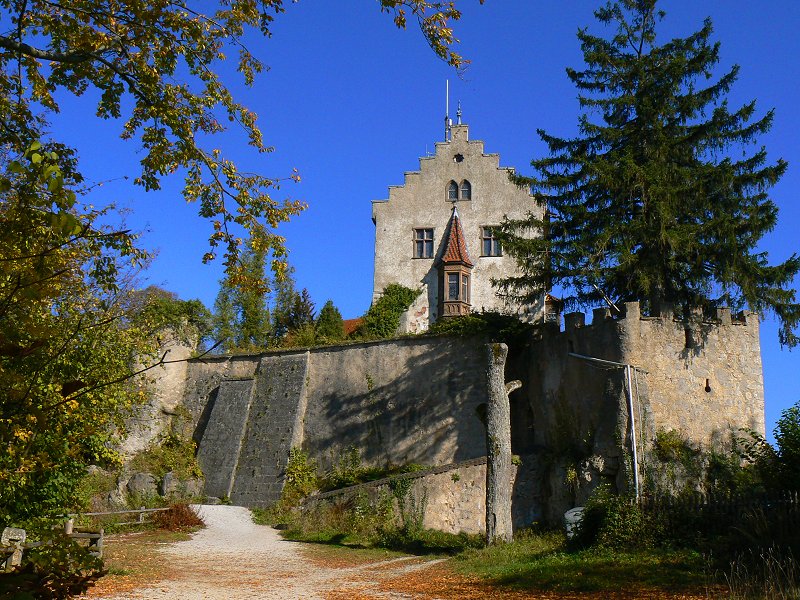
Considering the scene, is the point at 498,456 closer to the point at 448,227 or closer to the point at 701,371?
the point at 701,371

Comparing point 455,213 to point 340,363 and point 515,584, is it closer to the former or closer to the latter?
point 340,363

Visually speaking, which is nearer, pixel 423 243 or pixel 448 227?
pixel 448 227

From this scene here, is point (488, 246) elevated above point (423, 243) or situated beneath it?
situated beneath

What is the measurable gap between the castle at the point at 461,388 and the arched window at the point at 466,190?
11cm

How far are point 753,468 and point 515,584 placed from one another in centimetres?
984

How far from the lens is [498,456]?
1856 centimetres

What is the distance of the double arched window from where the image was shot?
37.8 metres

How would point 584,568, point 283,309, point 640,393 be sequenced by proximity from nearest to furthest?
1. point 584,568
2. point 640,393
3. point 283,309

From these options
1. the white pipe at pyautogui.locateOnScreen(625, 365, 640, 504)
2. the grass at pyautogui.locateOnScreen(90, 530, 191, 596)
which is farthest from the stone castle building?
the grass at pyautogui.locateOnScreen(90, 530, 191, 596)

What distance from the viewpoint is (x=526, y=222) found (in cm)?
2316

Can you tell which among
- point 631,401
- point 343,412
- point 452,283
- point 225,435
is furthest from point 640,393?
point 452,283

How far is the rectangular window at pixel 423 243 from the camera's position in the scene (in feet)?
123

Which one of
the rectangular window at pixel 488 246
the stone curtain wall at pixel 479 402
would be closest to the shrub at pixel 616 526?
the stone curtain wall at pixel 479 402

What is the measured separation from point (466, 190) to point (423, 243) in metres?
3.45
